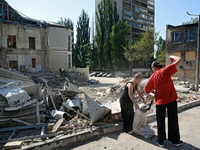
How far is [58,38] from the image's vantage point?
2255 cm

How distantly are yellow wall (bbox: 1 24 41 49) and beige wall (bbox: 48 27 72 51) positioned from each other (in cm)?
157

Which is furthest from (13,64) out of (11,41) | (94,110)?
(94,110)

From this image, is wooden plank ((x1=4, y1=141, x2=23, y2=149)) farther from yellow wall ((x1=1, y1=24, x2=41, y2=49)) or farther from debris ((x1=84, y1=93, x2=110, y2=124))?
yellow wall ((x1=1, y1=24, x2=41, y2=49))

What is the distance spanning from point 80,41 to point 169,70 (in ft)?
142

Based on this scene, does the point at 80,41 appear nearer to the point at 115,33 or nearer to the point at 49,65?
the point at 115,33

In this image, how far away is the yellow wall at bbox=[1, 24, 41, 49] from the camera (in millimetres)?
19625

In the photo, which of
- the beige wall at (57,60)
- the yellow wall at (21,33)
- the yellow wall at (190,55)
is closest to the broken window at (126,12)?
the yellow wall at (190,55)

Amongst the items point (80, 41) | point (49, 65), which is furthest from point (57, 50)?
point (80, 41)

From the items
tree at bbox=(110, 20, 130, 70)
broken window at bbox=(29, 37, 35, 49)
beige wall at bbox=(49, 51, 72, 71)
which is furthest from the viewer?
tree at bbox=(110, 20, 130, 70)

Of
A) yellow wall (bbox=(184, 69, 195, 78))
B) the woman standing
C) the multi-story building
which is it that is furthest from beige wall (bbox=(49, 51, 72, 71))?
the multi-story building

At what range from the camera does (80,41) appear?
45.0 m

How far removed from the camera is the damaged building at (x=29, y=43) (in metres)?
19.7

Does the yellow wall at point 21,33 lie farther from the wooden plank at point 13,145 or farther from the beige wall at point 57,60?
the wooden plank at point 13,145

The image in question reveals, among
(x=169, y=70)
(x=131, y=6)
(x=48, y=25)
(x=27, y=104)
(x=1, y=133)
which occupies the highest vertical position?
(x=131, y=6)
